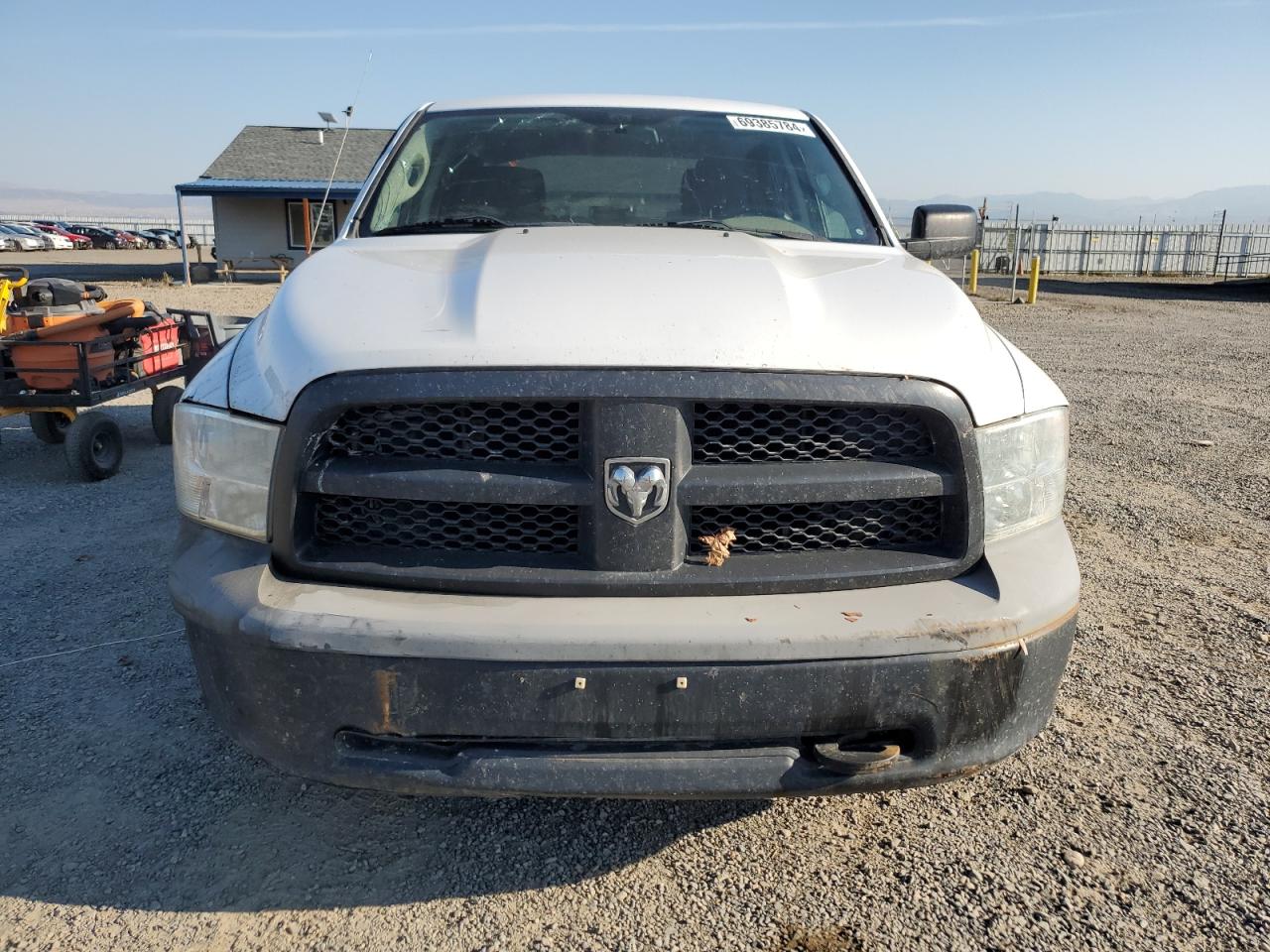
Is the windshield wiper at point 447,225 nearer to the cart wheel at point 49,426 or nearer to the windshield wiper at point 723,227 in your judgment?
the windshield wiper at point 723,227

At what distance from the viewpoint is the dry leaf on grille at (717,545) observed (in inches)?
80.2

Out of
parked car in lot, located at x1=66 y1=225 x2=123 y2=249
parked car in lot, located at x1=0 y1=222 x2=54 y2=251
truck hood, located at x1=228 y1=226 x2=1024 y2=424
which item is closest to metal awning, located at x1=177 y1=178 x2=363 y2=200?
parked car in lot, located at x1=0 y1=222 x2=54 y2=251

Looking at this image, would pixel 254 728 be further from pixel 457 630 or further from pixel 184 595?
pixel 457 630

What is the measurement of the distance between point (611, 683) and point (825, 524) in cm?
62

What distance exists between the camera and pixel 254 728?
2.00 m

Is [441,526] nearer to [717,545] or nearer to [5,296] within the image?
[717,545]

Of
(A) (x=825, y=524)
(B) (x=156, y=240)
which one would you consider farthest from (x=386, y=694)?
(B) (x=156, y=240)

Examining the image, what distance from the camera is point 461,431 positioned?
203cm

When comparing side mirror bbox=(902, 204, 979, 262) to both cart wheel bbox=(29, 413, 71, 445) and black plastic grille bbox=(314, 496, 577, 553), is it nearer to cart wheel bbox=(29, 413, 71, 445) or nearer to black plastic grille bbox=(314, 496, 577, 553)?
black plastic grille bbox=(314, 496, 577, 553)

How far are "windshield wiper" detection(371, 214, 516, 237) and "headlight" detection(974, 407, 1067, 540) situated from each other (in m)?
1.76

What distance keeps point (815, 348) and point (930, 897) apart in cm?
133

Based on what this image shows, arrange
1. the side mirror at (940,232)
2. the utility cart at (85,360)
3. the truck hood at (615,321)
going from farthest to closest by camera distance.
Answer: the utility cart at (85,360)
the side mirror at (940,232)
the truck hood at (615,321)

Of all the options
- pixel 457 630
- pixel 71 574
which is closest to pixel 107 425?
pixel 71 574

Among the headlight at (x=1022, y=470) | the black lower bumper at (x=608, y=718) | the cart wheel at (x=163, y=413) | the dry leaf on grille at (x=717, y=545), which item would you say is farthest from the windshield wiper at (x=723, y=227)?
the cart wheel at (x=163, y=413)
